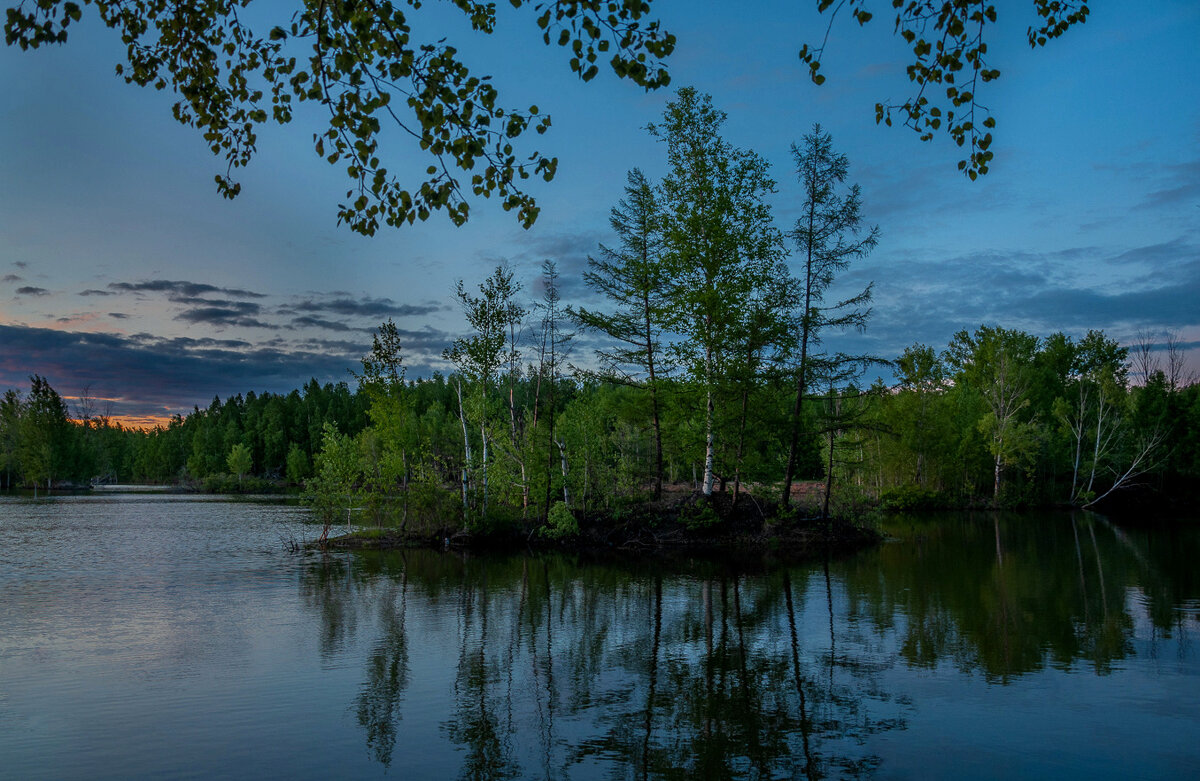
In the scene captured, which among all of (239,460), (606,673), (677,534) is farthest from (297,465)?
(606,673)

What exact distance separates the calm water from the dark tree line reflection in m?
0.05

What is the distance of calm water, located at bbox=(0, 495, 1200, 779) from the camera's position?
727 centimetres

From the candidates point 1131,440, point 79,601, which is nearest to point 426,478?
point 79,601

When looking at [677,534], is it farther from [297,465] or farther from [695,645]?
[297,465]

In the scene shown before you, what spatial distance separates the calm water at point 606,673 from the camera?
7273 mm

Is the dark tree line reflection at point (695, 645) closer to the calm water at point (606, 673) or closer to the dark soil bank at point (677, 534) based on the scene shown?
the calm water at point (606, 673)

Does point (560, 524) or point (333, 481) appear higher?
point (333, 481)

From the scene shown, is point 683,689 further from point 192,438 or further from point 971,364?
point 192,438

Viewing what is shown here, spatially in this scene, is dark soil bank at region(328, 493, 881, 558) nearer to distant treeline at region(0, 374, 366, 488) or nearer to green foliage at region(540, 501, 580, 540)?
green foliage at region(540, 501, 580, 540)

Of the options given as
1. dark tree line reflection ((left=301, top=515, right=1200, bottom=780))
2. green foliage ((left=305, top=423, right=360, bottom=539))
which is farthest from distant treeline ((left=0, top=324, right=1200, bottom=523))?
dark tree line reflection ((left=301, top=515, right=1200, bottom=780))

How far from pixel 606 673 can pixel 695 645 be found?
2.27 m

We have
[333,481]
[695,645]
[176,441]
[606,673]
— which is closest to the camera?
[606,673]

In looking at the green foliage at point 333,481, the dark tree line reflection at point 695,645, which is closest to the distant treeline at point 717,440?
the green foliage at point 333,481

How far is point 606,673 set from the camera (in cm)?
1042
